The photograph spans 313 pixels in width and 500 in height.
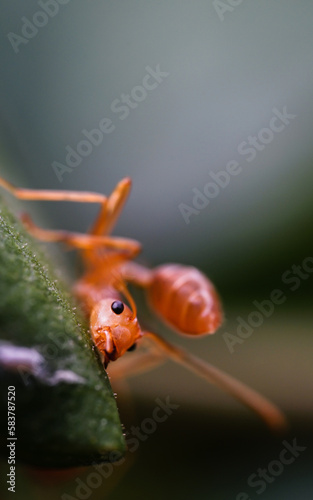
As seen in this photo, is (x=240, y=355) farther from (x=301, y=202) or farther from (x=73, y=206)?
(x=73, y=206)

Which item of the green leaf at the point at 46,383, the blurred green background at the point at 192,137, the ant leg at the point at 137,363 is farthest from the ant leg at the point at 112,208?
the green leaf at the point at 46,383

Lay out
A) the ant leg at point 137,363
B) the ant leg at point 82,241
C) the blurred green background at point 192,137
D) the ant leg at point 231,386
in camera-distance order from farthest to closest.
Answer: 1. the blurred green background at point 192,137
2. the ant leg at point 82,241
3. the ant leg at point 137,363
4. the ant leg at point 231,386

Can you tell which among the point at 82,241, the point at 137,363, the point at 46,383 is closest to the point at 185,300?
the point at 137,363

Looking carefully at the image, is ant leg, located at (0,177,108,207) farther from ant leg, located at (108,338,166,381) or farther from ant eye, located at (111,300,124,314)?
ant eye, located at (111,300,124,314)

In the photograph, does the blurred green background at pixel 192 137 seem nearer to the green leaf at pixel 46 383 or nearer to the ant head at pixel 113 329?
the ant head at pixel 113 329

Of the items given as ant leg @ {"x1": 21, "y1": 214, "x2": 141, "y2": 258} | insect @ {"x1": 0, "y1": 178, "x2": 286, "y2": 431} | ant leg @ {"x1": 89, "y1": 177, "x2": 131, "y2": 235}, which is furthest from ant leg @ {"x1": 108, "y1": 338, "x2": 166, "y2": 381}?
ant leg @ {"x1": 89, "y1": 177, "x2": 131, "y2": 235}
